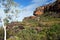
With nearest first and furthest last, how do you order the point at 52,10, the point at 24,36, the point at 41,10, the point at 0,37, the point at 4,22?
1. the point at 4,22
2. the point at 24,36
3. the point at 0,37
4. the point at 52,10
5. the point at 41,10

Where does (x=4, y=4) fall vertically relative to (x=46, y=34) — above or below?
above

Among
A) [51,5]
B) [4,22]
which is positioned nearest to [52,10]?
[51,5]

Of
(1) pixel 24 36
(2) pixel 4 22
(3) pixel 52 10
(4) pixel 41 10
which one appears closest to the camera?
(2) pixel 4 22

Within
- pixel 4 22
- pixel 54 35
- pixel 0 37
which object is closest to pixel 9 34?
pixel 0 37

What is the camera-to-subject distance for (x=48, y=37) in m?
32.1

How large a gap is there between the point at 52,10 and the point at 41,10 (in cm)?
663

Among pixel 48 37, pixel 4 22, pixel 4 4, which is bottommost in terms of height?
pixel 48 37

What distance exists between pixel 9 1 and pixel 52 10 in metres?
40.8

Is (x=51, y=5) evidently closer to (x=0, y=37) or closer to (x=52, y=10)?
(x=52, y=10)

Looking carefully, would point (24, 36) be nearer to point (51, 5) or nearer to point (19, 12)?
point (19, 12)

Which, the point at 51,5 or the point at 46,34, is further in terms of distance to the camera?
the point at 51,5

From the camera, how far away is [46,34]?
33.2 metres

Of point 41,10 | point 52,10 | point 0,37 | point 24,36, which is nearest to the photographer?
point 24,36

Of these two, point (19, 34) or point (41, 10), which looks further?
point (41, 10)
